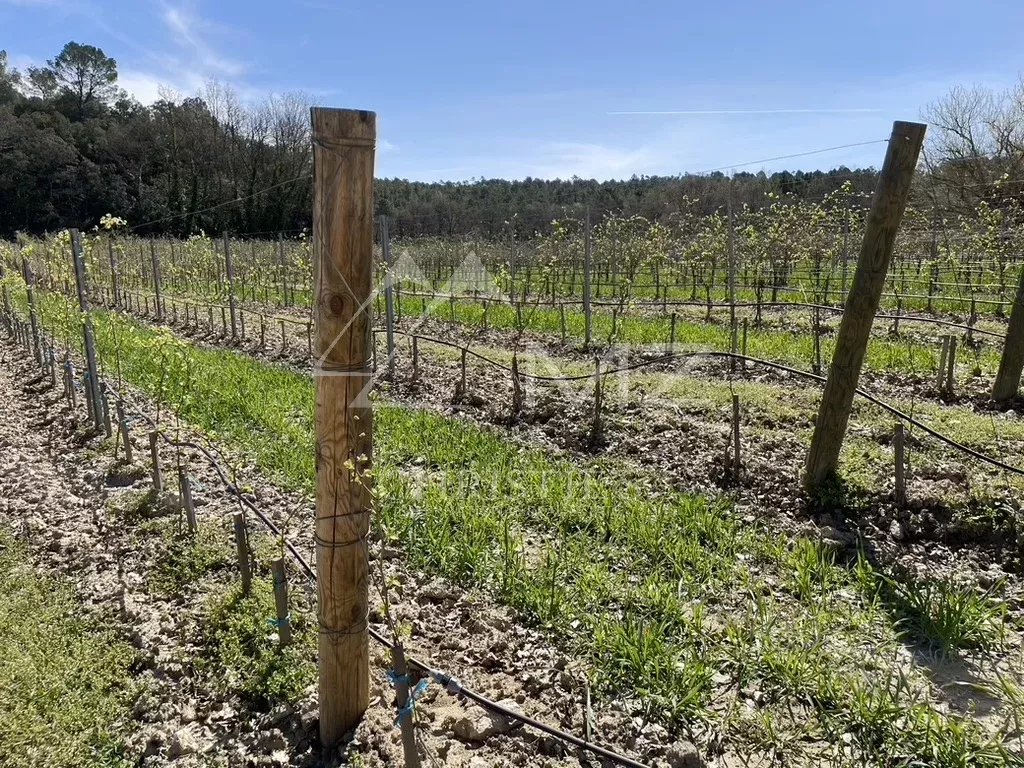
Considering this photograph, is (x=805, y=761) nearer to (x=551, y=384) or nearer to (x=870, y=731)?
(x=870, y=731)

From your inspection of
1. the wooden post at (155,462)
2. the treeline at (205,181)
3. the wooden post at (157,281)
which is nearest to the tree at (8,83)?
the treeline at (205,181)

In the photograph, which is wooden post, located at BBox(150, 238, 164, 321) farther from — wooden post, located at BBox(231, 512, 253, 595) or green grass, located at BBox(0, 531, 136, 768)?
wooden post, located at BBox(231, 512, 253, 595)

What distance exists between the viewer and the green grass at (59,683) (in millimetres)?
2383

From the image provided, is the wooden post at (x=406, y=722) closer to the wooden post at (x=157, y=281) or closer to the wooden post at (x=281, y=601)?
the wooden post at (x=281, y=601)

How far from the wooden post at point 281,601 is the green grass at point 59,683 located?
604 millimetres

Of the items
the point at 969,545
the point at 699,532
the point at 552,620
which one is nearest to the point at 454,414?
the point at 699,532

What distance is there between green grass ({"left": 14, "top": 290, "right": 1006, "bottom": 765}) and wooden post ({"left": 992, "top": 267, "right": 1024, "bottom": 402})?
3.62 m

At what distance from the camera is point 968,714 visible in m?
2.47

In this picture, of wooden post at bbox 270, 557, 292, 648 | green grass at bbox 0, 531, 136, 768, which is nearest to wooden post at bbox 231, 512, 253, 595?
wooden post at bbox 270, 557, 292, 648

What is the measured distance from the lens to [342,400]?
2.15 meters

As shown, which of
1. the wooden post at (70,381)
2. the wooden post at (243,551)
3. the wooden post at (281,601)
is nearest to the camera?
the wooden post at (281,601)

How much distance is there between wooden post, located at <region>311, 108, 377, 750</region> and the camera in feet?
6.58

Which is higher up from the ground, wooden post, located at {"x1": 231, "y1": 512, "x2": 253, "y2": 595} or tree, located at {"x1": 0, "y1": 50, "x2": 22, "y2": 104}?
tree, located at {"x1": 0, "y1": 50, "x2": 22, "y2": 104}

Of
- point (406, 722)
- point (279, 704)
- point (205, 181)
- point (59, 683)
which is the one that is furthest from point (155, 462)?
point (205, 181)
